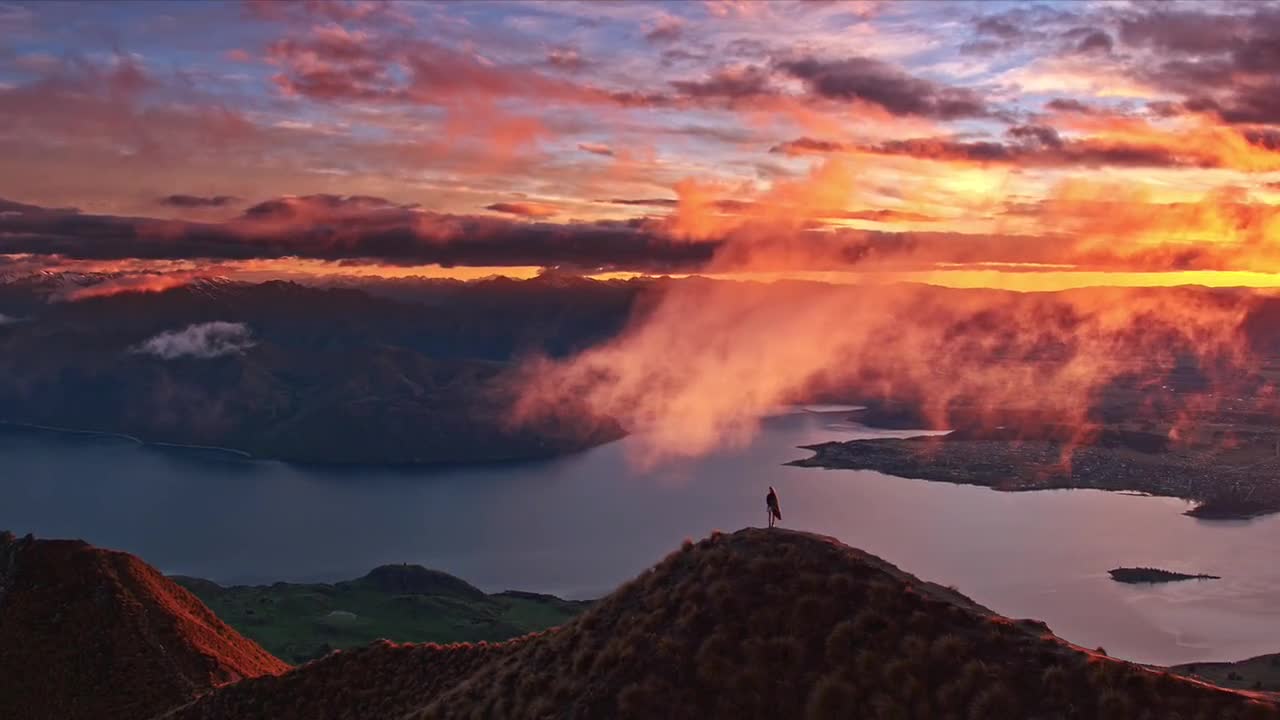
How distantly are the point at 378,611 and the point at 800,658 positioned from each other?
152368 mm

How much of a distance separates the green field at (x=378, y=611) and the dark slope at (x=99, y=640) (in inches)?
2445

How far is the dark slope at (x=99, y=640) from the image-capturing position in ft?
178

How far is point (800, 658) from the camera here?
2606 centimetres

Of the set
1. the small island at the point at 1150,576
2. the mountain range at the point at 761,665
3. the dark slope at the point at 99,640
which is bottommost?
the small island at the point at 1150,576

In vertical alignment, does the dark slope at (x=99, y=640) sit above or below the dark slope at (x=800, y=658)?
below

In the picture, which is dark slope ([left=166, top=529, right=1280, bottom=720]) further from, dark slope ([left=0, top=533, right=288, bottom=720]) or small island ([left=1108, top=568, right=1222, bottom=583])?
small island ([left=1108, top=568, right=1222, bottom=583])

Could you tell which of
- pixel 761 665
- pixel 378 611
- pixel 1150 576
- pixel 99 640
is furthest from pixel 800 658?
pixel 1150 576

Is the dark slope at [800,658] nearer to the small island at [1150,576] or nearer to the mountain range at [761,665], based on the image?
the mountain range at [761,665]

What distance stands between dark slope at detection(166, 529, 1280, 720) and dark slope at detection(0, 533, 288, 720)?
31.1 m

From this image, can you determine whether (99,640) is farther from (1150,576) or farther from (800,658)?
(1150,576)

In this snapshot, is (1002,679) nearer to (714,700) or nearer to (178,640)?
(714,700)

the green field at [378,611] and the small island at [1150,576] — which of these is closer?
the green field at [378,611]

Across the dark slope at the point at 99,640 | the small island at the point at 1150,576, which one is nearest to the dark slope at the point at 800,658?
the dark slope at the point at 99,640

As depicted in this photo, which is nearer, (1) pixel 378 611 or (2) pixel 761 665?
(2) pixel 761 665
